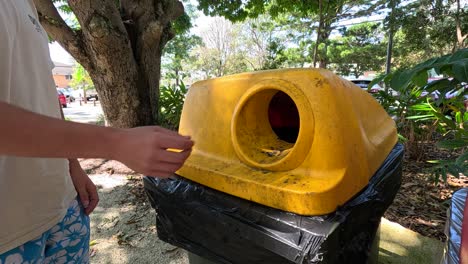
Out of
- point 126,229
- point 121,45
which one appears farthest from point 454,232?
point 121,45

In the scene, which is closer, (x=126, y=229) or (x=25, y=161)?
(x=25, y=161)

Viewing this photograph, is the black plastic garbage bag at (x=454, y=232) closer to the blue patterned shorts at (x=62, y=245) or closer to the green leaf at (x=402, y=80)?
the green leaf at (x=402, y=80)

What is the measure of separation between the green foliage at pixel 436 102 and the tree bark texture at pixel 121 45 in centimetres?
287

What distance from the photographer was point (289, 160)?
3.34 feet

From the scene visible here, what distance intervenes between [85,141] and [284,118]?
110 centimetres

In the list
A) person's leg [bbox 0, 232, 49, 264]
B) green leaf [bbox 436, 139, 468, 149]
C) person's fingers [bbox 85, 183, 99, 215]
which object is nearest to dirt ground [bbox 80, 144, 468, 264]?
green leaf [bbox 436, 139, 468, 149]

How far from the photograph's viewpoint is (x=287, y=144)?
128 centimetres

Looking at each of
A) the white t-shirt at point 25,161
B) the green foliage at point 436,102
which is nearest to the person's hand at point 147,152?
the white t-shirt at point 25,161

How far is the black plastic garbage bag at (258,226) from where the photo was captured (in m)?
0.86

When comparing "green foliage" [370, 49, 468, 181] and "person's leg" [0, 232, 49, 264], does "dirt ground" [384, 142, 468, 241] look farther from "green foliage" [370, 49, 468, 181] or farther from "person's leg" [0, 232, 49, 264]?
"person's leg" [0, 232, 49, 264]

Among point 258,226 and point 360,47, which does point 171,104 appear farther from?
point 360,47

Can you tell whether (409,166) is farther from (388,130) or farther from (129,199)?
(129,199)

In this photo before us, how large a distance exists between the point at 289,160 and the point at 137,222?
195 cm

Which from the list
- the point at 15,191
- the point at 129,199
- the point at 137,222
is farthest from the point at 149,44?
the point at 15,191
